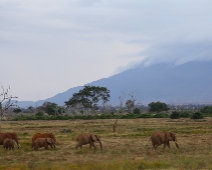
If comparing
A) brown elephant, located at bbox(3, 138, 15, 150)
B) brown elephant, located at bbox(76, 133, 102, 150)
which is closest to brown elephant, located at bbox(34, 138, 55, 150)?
brown elephant, located at bbox(3, 138, 15, 150)

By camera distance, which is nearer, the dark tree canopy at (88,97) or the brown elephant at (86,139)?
the brown elephant at (86,139)

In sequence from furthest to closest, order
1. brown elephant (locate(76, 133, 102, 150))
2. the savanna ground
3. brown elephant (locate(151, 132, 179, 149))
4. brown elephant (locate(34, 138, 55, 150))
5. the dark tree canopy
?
the dark tree canopy < brown elephant (locate(76, 133, 102, 150)) < brown elephant (locate(34, 138, 55, 150)) < brown elephant (locate(151, 132, 179, 149)) < the savanna ground

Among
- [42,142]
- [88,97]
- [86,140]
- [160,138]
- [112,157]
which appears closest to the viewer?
[112,157]

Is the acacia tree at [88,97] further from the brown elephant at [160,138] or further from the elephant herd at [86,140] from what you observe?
the brown elephant at [160,138]

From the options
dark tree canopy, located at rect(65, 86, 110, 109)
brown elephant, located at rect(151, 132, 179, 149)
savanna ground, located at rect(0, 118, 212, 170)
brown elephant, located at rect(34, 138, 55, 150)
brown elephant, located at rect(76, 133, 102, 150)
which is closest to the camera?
savanna ground, located at rect(0, 118, 212, 170)

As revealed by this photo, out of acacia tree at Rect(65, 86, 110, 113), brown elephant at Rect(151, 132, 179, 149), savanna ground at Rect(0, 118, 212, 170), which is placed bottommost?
savanna ground at Rect(0, 118, 212, 170)

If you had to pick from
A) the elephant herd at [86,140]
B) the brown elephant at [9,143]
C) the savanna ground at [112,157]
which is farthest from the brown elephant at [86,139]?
the brown elephant at [9,143]

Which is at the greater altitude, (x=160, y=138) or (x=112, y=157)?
(x=160, y=138)

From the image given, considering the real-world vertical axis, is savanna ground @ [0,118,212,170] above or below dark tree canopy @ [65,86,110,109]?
below

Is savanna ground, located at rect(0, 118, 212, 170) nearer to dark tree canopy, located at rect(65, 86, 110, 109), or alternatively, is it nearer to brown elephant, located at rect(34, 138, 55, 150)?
brown elephant, located at rect(34, 138, 55, 150)

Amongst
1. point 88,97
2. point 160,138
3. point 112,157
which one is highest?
point 88,97

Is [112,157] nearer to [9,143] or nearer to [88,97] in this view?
[9,143]

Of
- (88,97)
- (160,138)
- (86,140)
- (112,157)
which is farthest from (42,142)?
(88,97)

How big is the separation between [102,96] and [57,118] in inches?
1015
